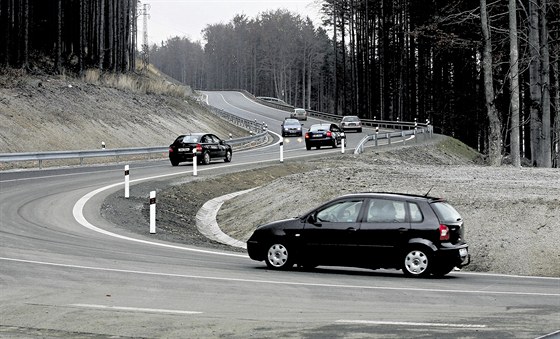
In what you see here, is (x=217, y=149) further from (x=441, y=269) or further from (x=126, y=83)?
(x=441, y=269)

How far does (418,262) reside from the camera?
44.5 feet

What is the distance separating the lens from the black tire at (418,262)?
13.5 meters

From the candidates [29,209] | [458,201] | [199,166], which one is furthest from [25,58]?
[458,201]

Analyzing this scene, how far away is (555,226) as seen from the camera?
57.9 ft

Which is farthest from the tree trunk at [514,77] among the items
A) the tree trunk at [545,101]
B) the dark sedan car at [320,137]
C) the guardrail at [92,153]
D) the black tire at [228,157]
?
the guardrail at [92,153]

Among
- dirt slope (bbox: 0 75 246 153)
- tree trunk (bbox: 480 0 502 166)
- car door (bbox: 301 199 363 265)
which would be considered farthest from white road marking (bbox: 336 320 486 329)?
dirt slope (bbox: 0 75 246 153)

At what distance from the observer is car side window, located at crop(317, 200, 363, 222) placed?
14125 mm

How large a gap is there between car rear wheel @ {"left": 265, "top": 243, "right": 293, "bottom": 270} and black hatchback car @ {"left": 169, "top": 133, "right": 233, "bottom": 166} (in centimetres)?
2329

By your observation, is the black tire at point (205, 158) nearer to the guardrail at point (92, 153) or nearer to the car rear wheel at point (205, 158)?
the car rear wheel at point (205, 158)

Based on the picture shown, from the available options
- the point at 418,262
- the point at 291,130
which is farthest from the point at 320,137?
the point at 418,262

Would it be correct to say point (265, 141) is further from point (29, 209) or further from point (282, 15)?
point (282, 15)

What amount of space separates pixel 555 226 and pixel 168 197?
1336 centimetres

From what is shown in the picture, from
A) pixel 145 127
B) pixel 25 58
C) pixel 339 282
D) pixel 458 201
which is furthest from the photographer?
pixel 145 127

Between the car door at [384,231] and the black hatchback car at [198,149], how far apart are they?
24.0 m
